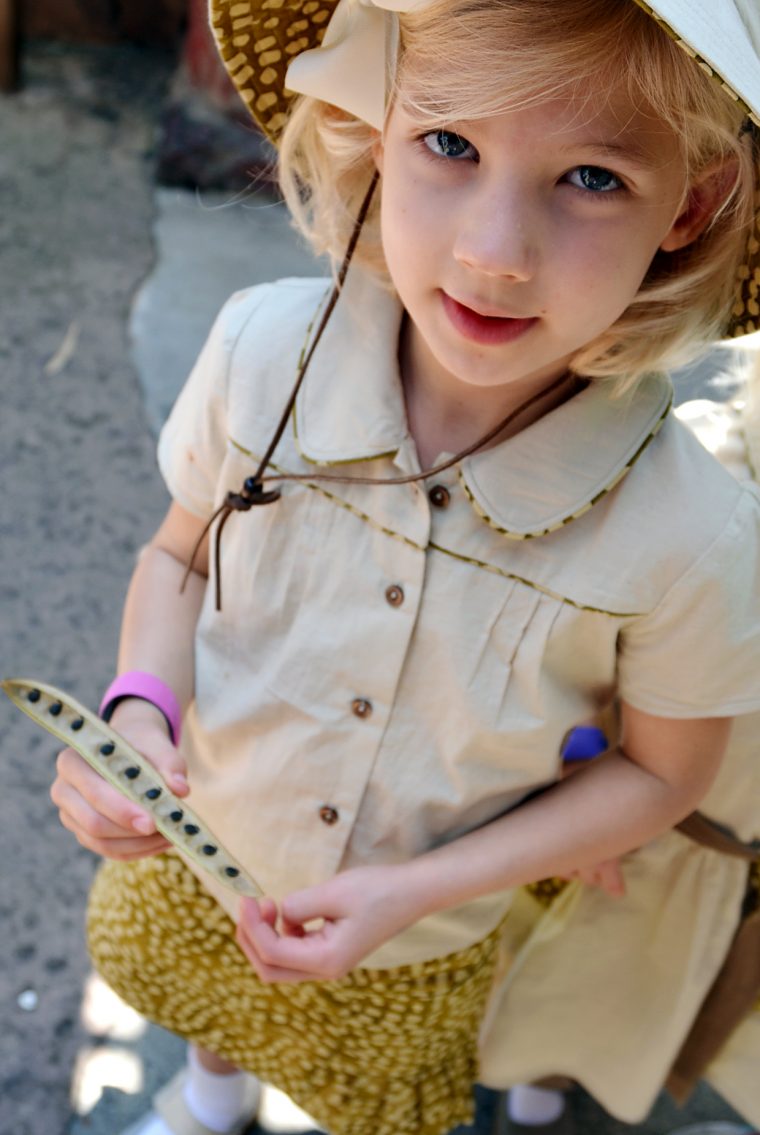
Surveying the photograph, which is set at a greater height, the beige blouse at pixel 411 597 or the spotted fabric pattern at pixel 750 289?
the spotted fabric pattern at pixel 750 289

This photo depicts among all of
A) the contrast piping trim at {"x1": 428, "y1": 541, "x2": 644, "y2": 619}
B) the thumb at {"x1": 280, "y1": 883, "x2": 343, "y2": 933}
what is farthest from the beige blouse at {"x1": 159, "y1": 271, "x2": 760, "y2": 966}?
the thumb at {"x1": 280, "y1": 883, "x2": 343, "y2": 933}

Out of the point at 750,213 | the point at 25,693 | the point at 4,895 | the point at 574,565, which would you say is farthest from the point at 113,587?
the point at 750,213

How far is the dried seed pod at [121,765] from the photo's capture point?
1.23 m

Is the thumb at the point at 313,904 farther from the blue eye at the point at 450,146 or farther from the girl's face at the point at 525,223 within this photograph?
the blue eye at the point at 450,146

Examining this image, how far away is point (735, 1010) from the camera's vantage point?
1.68m

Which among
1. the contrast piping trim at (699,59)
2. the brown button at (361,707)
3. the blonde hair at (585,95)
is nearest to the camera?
the contrast piping trim at (699,59)

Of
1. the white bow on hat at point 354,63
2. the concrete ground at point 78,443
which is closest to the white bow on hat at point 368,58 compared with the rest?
the white bow on hat at point 354,63

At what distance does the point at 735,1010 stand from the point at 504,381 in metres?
0.96

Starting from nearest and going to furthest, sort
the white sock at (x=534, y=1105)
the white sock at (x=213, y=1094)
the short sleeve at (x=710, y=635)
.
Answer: the short sleeve at (x=710, y=635) → the white sock at (x=213, y=1094) → the white sock at (x=534, y=1105)

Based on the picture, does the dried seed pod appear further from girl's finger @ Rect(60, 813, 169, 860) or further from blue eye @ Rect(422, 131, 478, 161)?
blue eye @ Rect(422, 131, 478, 161)

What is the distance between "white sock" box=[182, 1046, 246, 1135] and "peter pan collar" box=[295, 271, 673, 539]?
1003 mm

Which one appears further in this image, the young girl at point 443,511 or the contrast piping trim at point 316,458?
the contrast piping trim at point 316,458

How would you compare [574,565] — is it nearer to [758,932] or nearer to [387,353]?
[387,353]

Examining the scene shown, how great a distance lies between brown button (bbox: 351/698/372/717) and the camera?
1.36m
